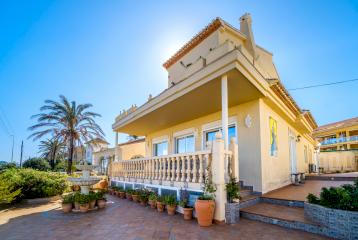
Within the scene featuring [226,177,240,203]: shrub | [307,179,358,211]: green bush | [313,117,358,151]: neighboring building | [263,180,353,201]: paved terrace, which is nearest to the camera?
[307,179,358,211]: green bush

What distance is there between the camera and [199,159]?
5.26 meters

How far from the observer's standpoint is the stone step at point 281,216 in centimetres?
395

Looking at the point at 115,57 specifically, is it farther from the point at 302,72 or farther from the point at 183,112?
the point at 302,72

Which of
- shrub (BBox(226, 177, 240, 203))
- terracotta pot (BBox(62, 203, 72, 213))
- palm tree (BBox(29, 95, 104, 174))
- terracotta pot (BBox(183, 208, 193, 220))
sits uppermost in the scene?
palm tree (BBox(29, 95, 104, 174))

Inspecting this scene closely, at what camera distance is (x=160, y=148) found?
12648 millimetres

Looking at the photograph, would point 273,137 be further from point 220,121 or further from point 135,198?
point 135,198

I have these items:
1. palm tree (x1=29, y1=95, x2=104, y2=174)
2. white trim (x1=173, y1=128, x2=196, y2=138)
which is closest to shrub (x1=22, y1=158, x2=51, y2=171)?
palm tree (x1=29, y1=95, x2=104, y2=174)

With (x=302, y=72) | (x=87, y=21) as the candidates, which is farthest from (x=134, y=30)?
A: (x=302, y=72)

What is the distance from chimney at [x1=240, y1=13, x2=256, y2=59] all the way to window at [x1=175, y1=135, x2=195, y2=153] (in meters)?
4.98

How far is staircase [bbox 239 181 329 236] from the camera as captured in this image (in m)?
4.03

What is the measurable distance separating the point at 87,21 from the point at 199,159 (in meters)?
7.47

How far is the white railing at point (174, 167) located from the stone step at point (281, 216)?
1486 mm

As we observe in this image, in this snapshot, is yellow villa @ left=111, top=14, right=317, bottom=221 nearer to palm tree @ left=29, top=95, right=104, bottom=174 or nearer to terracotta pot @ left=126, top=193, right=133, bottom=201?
terracotta pot @ left=126, top=193, right=133, bottom=201

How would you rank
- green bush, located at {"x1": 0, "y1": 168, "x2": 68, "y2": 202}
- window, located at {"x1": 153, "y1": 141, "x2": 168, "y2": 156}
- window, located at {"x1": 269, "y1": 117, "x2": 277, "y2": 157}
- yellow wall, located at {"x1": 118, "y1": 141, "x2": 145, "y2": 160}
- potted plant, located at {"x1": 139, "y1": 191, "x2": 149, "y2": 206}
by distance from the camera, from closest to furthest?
potted plant, located at {"x1": 139, "y1": 191, "x2": 149, "y2": 206}, window, located at {"x1": 269, "y1": 117, "x2": 277, "y2": 157}, green bush, located at {"x1": 0, "y1": 168, "x2": 68, "y2": 202}, window, located at {"x1": 153, "y1": 141, "x2": 168, "y2": 156}, yellow wall, located at {"x1": 118, "y1": 141, "x2": 145, "y2": 160}
